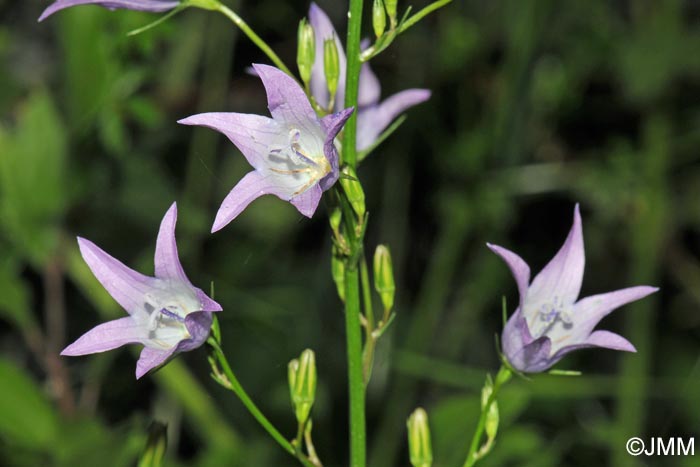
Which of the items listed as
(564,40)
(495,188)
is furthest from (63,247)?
(564,40)

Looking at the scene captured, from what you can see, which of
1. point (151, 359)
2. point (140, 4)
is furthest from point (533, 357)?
point (140, 4)

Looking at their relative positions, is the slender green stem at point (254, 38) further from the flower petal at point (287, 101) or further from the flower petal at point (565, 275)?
the flower petal at point (565, 275)

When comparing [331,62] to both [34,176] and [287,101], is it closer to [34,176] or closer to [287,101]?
[287,101]

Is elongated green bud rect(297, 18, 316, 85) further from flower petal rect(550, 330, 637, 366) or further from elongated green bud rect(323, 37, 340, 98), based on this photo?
flower petal rect(550, 330, 637, 366)

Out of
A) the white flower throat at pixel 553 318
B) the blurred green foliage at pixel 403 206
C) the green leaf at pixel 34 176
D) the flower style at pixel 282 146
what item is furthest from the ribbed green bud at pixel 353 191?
the green leaf at pixel 34 176

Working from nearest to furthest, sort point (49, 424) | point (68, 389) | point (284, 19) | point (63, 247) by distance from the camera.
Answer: point (49, 424)
point (68, 389)
point (63, 247)
point (284, 19)

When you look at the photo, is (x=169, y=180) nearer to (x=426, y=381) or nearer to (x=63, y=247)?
(x=63, y=247)
